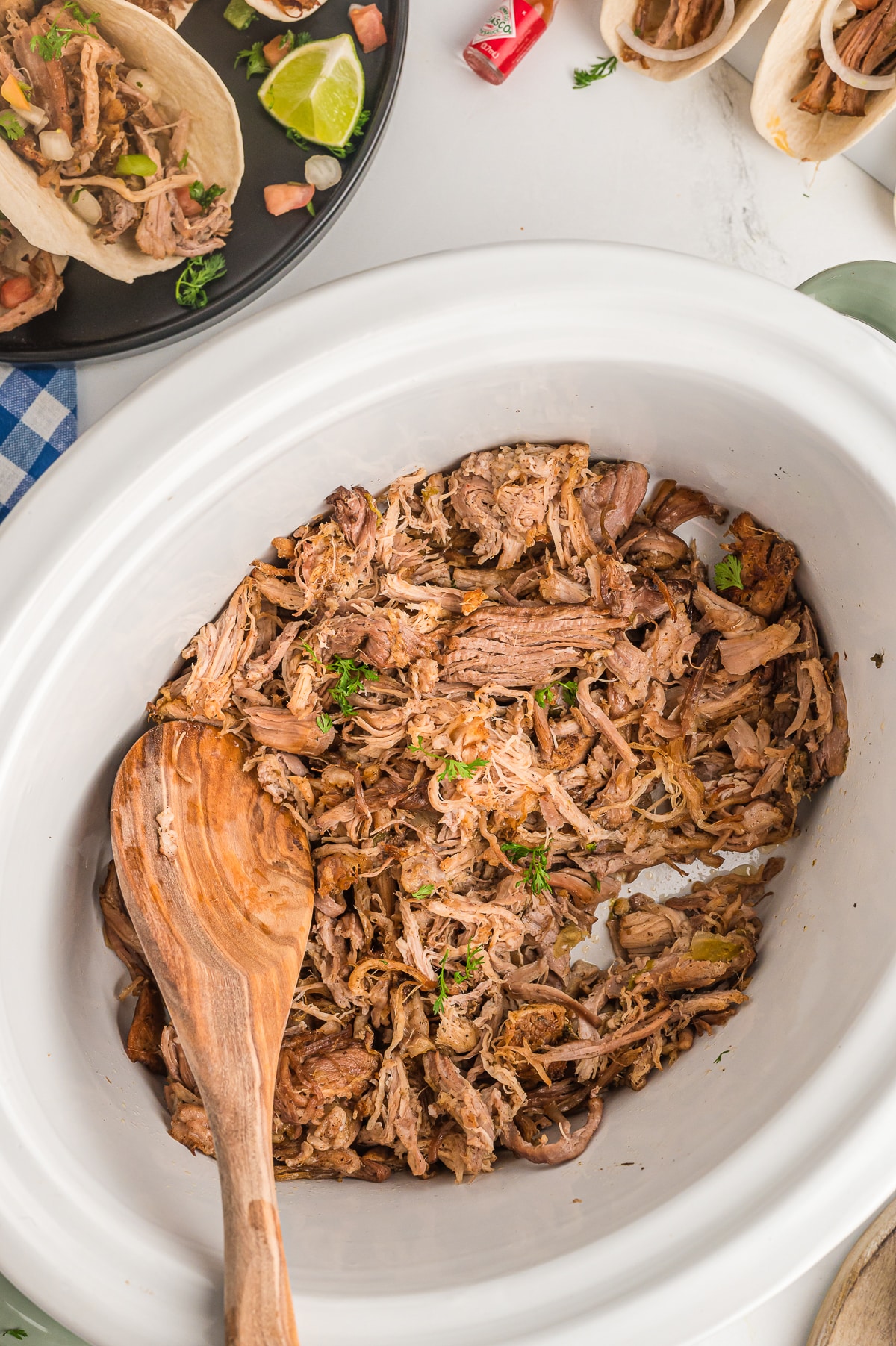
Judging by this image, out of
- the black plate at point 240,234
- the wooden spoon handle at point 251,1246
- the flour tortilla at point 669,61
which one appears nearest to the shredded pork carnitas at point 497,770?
the wooden spoon handle at point 251,1246

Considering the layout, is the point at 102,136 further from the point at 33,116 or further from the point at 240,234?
the point at 240,234

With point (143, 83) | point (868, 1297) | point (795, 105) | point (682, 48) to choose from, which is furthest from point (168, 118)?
point (868, 1297)

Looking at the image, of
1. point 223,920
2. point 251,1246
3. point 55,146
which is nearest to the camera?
point 251,1246

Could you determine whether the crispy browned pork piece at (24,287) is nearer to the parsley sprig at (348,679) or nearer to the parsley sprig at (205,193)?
the parsley sprig at (205,193)

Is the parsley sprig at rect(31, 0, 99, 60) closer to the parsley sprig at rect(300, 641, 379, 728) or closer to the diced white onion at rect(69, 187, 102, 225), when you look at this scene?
the diced white onion at rect(69, 187, 102, 225)

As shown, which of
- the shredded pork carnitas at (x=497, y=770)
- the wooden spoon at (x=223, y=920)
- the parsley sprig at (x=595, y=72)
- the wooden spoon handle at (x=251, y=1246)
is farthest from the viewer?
the parsley sprig at (x=595, y=72)

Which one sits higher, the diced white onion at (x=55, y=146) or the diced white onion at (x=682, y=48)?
the diced white onion at (x=682, y=48)

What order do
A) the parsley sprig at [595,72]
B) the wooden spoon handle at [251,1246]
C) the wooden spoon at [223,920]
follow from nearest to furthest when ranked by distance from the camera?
the wooden spoon handle at [251,1246] < the wooden spoon at [223,920] < the parsley sprig at [595,72]
